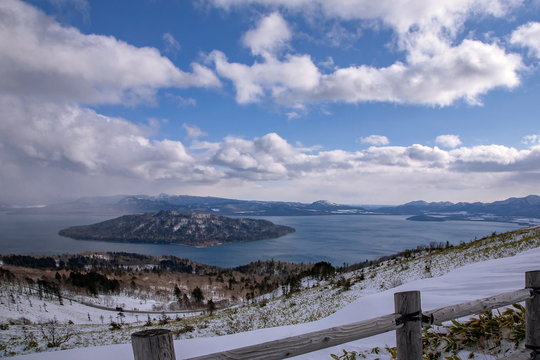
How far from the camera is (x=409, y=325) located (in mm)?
3160

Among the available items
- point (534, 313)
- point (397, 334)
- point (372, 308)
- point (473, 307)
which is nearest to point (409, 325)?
point (397, 334)

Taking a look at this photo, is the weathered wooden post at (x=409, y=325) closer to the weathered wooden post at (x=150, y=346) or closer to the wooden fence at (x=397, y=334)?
the wooden fence at (x=397, y=334)

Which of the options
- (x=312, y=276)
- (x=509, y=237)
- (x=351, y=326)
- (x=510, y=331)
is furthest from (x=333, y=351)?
(x=312, y=276)

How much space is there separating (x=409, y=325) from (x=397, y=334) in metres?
0.17

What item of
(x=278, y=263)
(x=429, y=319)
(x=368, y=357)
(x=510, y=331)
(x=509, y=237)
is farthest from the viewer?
(x=278, y=263)

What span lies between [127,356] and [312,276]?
60571 millimetres

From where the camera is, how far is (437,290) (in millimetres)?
9273

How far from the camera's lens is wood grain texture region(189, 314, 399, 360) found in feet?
7.36

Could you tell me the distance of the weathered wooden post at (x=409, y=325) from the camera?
314 centimetres

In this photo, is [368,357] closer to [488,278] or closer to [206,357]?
[206,357]

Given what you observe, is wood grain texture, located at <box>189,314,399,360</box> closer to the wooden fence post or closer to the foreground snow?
the wooden fence post

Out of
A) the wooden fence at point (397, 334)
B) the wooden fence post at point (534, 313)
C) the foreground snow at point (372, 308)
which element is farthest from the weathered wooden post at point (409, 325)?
the foreground snow at point (372, 308)

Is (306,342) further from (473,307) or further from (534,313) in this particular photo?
(534,313)

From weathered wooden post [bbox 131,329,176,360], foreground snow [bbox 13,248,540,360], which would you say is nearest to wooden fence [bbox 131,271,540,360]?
weathered wooden post [bbox 131,329,176,360]
